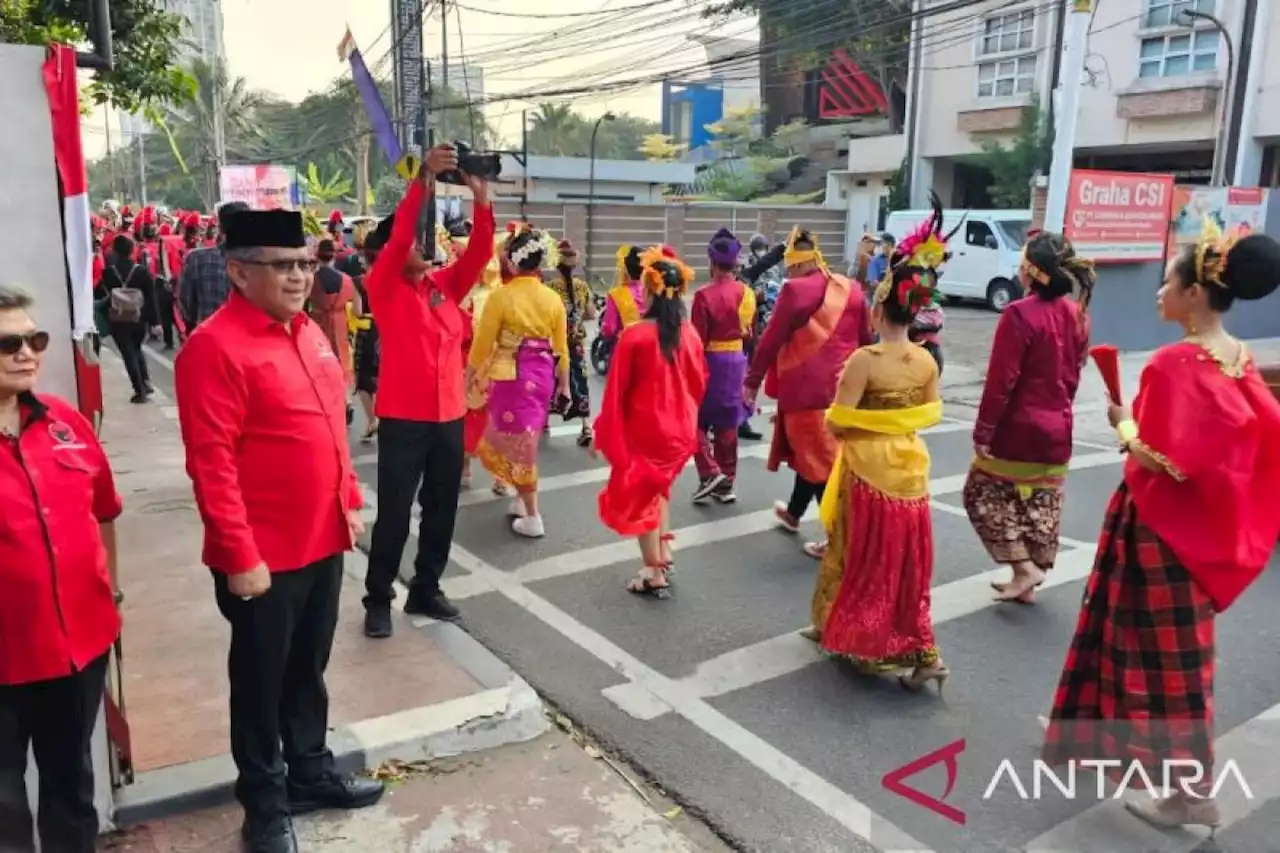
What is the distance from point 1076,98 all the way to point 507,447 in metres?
9.10

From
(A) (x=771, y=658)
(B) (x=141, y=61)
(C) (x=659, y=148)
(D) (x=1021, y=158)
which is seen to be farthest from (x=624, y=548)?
(C) (x=659, y=148)

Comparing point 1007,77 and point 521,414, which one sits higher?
point 1007,77

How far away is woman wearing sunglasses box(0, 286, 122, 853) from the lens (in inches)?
87.2

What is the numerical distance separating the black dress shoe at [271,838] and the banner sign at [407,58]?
46.7 ft

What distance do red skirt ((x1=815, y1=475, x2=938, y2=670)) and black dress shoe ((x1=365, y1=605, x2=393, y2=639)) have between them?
6.45ft

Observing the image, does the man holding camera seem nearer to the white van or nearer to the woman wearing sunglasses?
the woman wearing sunglasses

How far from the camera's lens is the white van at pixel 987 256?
2091 centimetres

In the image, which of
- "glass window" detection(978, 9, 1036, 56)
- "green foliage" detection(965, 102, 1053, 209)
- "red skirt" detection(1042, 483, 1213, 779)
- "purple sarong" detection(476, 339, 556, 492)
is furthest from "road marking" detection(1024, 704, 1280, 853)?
"glass window" detection(978, 9, 1036, 56)

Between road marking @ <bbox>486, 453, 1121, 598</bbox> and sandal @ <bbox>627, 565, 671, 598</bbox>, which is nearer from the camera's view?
sandal @ <bbox>627, 565, 671, 598</bbox>

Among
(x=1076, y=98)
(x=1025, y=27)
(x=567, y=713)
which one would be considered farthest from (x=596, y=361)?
(x=1025, y=27)

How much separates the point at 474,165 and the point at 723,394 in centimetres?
317

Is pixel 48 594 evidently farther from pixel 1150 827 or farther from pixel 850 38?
pixel 850 38

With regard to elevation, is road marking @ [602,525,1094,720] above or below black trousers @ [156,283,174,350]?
below

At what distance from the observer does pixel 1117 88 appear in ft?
78.1
